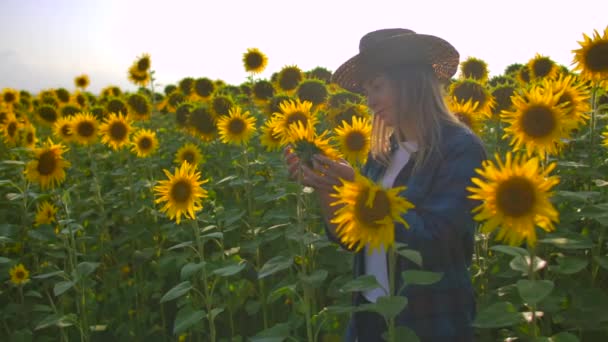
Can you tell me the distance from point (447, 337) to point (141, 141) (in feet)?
13.2

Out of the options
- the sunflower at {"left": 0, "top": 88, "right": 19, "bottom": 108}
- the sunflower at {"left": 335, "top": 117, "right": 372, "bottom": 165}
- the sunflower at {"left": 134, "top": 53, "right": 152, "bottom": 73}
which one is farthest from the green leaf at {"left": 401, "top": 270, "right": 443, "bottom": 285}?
the sunflower at {"left": 0, "top": 88, "right": 19, "bottom": 108}

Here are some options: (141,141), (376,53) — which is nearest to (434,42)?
(376,53)

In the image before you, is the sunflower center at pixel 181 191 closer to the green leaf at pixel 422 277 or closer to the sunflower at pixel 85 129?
the green leaf at pixel 422 277

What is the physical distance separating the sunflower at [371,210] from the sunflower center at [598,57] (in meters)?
2.65

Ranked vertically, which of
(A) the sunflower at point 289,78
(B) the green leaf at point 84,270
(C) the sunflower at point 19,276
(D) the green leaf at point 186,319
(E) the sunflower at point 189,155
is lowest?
(D) the green leaf at point 186,319

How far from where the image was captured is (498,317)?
1.94m

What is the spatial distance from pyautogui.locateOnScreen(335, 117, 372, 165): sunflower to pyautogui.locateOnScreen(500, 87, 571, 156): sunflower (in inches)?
40.1

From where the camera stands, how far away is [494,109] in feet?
16.1

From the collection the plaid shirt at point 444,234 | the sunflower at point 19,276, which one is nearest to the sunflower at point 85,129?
the sunflower at point 19,276

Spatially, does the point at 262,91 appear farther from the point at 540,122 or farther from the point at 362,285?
the point at 362,285

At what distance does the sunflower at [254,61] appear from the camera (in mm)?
7793

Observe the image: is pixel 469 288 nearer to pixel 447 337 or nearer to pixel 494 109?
pixel 447 337

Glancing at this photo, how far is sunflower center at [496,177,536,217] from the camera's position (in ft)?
5.62

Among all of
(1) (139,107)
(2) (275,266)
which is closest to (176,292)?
(2) (275,266)
